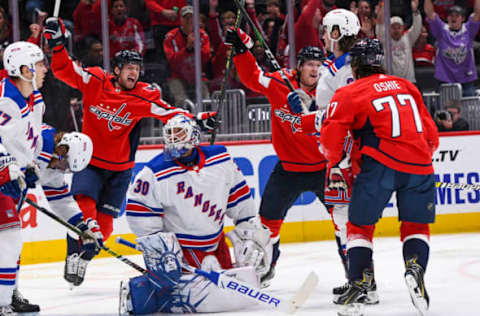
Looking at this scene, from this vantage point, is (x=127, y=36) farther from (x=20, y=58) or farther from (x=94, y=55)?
(x=20, y=58)

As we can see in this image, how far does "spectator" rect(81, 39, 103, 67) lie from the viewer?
6621 mm

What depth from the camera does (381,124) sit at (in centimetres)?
331

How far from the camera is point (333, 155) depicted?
3375mm

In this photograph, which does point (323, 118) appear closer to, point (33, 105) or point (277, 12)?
point (33, 105)

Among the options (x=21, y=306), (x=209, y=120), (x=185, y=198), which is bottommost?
(x=21, y=306)

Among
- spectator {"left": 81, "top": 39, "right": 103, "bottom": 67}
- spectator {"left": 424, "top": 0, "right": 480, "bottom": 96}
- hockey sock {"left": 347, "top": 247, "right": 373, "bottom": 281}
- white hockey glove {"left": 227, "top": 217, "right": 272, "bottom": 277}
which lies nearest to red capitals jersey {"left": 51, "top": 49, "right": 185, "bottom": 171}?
white hockey glove {"left": 227, "top": 217, "right": 272, "bottom": 277}

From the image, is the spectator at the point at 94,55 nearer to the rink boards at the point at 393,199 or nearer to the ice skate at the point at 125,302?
the rink boards at the point at 393,199

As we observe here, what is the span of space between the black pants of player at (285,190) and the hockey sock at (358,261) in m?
1.15

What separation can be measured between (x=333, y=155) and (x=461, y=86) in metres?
4.12

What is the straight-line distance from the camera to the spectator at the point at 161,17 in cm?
675

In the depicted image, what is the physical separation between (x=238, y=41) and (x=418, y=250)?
6.07ft

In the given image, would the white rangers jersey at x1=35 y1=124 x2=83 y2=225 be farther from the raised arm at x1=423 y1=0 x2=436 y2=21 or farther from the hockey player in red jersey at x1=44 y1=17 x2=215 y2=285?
the raised arm at x1=423 y1=0 x2=436 y2=21

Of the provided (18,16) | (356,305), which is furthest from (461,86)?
(356,305)

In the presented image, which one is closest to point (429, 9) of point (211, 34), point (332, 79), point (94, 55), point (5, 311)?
point (211, 34)
